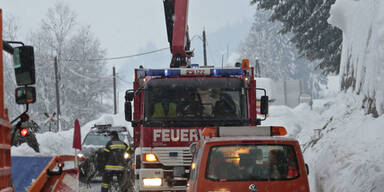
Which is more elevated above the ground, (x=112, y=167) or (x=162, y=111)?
(x=162, y=111)

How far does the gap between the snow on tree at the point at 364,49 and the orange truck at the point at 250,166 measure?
4631 millimetres

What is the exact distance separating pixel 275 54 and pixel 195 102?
96.4m

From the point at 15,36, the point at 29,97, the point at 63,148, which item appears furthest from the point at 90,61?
the point at 29,97

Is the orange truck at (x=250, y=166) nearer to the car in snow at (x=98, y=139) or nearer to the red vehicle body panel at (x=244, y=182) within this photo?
the red vehicle body panel at (x=244, y=182)

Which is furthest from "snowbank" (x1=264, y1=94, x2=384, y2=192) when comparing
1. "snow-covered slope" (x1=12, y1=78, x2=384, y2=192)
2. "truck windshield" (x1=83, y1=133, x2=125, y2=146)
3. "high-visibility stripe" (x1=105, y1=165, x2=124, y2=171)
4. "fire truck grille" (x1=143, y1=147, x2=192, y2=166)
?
"truck windshield" (x1=83, y1=133, x2=125, y2=146)

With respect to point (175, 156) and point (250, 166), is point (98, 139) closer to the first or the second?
point (175, 156)

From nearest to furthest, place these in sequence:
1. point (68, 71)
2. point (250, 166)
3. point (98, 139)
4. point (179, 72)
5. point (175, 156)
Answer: point (250, 166) < point (175, 156) < point (179, 72) < point (98, 139) < point (68, 71)

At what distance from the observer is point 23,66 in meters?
5.36

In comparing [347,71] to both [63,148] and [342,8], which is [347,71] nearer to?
[342,8]

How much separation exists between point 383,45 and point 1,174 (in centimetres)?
861

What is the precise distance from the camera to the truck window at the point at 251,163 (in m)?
7.09

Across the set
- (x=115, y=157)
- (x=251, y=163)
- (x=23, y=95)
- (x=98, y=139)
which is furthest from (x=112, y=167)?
(x=23, y=95)

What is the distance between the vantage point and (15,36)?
55.1m

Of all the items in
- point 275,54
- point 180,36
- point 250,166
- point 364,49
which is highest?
point 275,54
